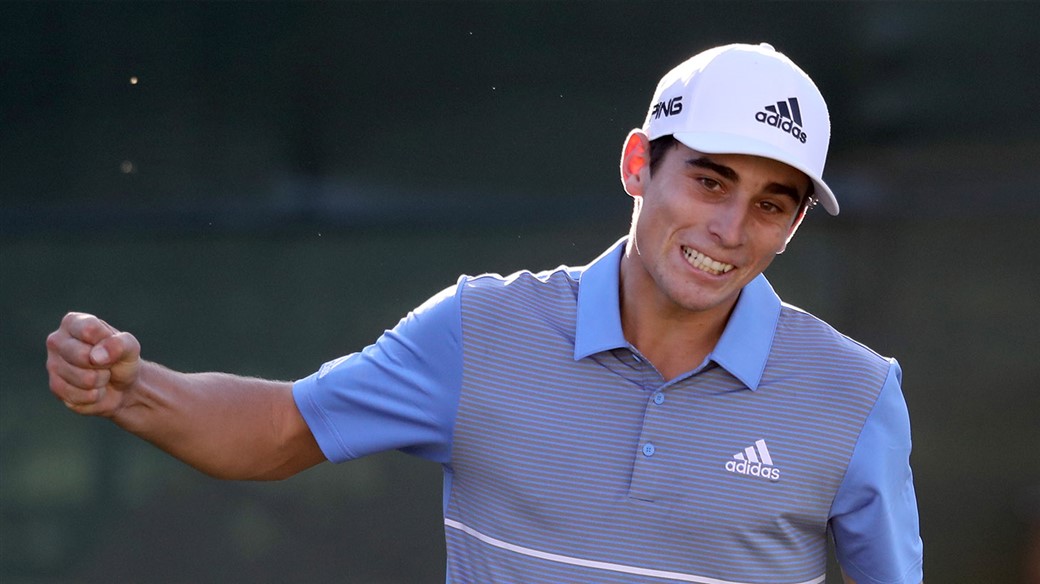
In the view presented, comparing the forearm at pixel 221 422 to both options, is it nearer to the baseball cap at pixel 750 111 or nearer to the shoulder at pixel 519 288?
the shoulder at pixel 519 288

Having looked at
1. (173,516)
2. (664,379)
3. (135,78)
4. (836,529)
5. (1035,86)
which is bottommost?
(173,516)

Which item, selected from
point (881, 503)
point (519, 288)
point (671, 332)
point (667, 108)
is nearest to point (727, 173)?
point (667, 108)

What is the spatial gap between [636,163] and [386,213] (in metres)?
1.16

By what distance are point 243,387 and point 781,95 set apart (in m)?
0.89

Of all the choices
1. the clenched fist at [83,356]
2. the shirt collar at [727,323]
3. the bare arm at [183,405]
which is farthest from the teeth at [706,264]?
the clenched fist at [83,356]

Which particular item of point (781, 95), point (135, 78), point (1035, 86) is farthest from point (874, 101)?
point (135, 78)

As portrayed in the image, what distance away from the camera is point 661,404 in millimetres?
1930

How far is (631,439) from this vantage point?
1.92m

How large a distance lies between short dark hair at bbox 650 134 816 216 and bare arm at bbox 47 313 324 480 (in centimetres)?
65

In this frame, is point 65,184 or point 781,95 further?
point 65,184

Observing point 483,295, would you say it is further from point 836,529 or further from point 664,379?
point 836,529

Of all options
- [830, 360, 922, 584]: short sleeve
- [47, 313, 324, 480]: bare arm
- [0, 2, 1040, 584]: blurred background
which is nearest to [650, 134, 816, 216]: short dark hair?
[830, 360, 922, 584]: short sleeve

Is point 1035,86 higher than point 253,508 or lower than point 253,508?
higher

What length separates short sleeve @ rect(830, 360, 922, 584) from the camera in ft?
6.18
